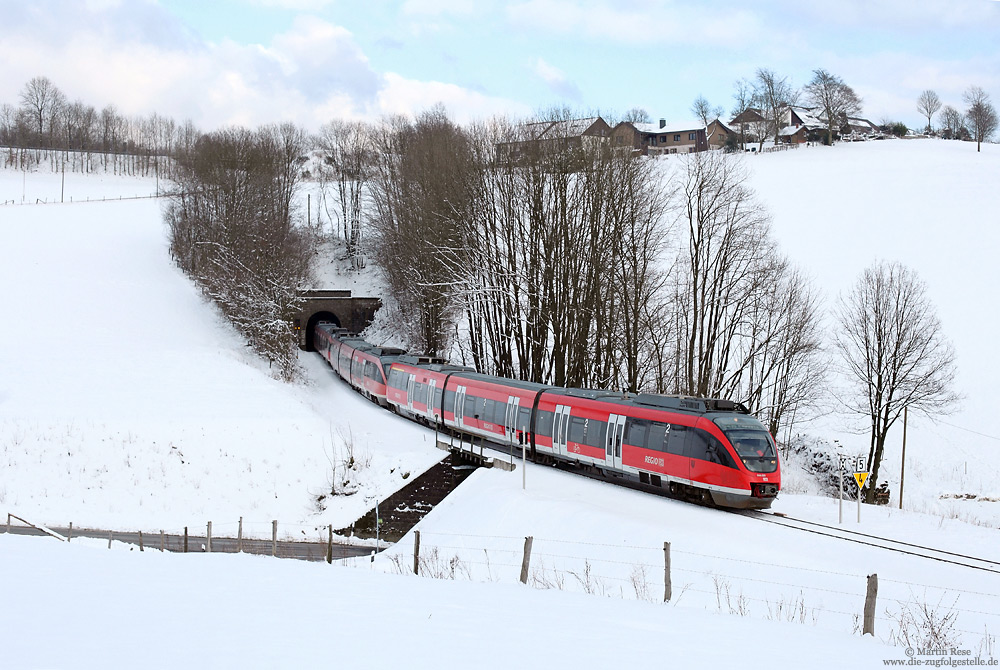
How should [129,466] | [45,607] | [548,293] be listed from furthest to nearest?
[548,293], [129,466], [45,607]

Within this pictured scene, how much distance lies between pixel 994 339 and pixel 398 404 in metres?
38.5

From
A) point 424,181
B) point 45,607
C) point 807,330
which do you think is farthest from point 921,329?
point 45,607

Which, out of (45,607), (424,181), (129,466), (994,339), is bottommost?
(129,466)

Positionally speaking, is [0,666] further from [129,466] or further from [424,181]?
[424,181]

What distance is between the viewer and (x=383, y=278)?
240 ft

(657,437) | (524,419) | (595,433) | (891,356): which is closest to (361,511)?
(524,419)

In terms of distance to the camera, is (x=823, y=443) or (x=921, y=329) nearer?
(x=921, y=329)

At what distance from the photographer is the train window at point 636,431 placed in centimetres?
2411

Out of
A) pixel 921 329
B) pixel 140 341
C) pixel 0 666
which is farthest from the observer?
pixel 140 341

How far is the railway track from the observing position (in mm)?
16203

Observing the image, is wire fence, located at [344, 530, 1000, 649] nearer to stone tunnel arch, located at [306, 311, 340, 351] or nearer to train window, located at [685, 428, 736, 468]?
train window, located at [685, 428, 736, 468]

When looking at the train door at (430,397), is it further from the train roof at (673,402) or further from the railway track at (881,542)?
the railway track at (881,542)

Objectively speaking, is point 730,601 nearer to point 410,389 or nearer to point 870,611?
point 870,611

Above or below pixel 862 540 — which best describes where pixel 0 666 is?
above
